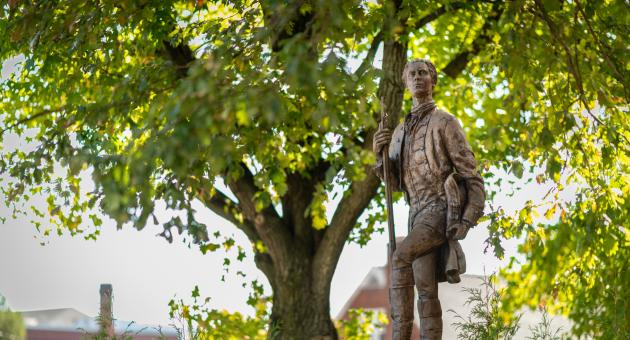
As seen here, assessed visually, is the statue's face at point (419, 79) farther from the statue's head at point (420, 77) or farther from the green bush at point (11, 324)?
the green bush at point (11, 324)

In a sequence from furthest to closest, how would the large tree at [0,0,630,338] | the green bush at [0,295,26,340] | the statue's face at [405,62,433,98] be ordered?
1. the green bush at [0,295,26,340]
2. the statue's face at [405,62,433,98]
3. the large tree at [0,0,630,338]

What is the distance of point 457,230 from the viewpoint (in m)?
6.71

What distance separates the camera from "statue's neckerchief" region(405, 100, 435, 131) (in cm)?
725

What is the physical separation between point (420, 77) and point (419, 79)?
0.02 m

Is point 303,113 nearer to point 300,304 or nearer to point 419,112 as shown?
point 419,112

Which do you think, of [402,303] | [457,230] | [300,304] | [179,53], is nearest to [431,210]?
[457,230]

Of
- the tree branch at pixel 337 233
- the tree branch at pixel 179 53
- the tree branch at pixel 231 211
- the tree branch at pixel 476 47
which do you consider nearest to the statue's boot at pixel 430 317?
the tree branch at pixel 337 233

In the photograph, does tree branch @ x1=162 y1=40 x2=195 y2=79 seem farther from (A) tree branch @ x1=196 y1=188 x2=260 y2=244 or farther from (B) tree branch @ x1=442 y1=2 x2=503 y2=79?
(B) tree branch @ x1=442 y1=2 x2=503 y2=79

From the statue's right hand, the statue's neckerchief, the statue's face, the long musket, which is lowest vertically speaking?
the long musket

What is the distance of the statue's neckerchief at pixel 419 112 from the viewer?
725cm

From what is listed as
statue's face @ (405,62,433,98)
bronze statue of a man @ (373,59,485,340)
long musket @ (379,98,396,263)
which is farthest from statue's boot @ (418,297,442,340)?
statue's face @ (405,62,433,98)

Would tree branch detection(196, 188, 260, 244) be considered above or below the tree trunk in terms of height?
above

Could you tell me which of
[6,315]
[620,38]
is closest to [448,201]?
[620,38]

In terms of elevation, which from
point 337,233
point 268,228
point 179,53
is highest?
point 179,53
